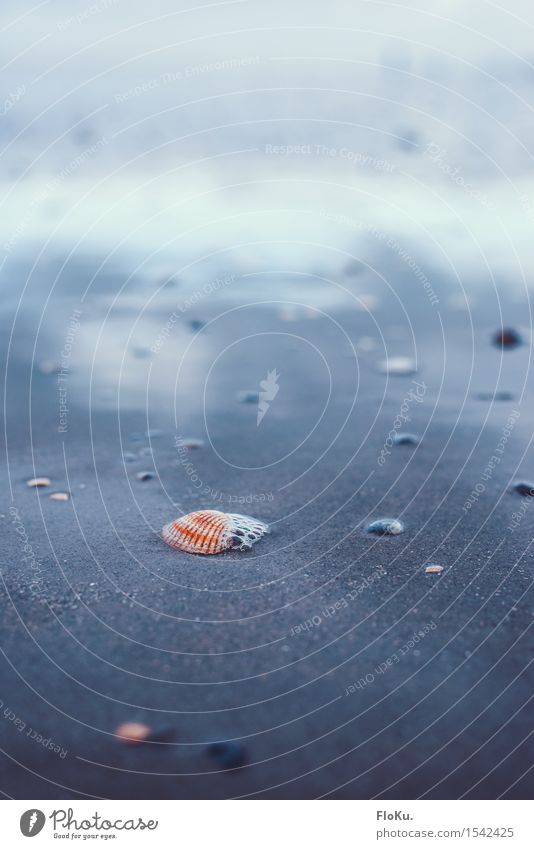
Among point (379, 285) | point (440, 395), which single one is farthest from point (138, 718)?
point (379, 285)

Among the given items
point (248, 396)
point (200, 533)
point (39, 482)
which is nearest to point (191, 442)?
point (248, 396)

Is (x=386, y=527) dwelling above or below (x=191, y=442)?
below

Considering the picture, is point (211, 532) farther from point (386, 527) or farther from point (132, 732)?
point (132, 732)

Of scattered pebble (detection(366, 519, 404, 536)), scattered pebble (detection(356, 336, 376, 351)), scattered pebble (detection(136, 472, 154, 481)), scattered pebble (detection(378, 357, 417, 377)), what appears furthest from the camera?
scattered pebble (detection(356, 336, 376, 351))

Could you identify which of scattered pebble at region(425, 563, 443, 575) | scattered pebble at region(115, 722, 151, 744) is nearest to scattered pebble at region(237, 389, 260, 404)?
scattered pebble at region(425, 563, 443, 575)

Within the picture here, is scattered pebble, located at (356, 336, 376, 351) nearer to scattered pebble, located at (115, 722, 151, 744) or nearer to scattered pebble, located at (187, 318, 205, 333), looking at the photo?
scattered pebble, located at (187, 318, 205, 333)

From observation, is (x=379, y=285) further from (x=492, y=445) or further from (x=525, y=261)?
(x=492, y=445)
